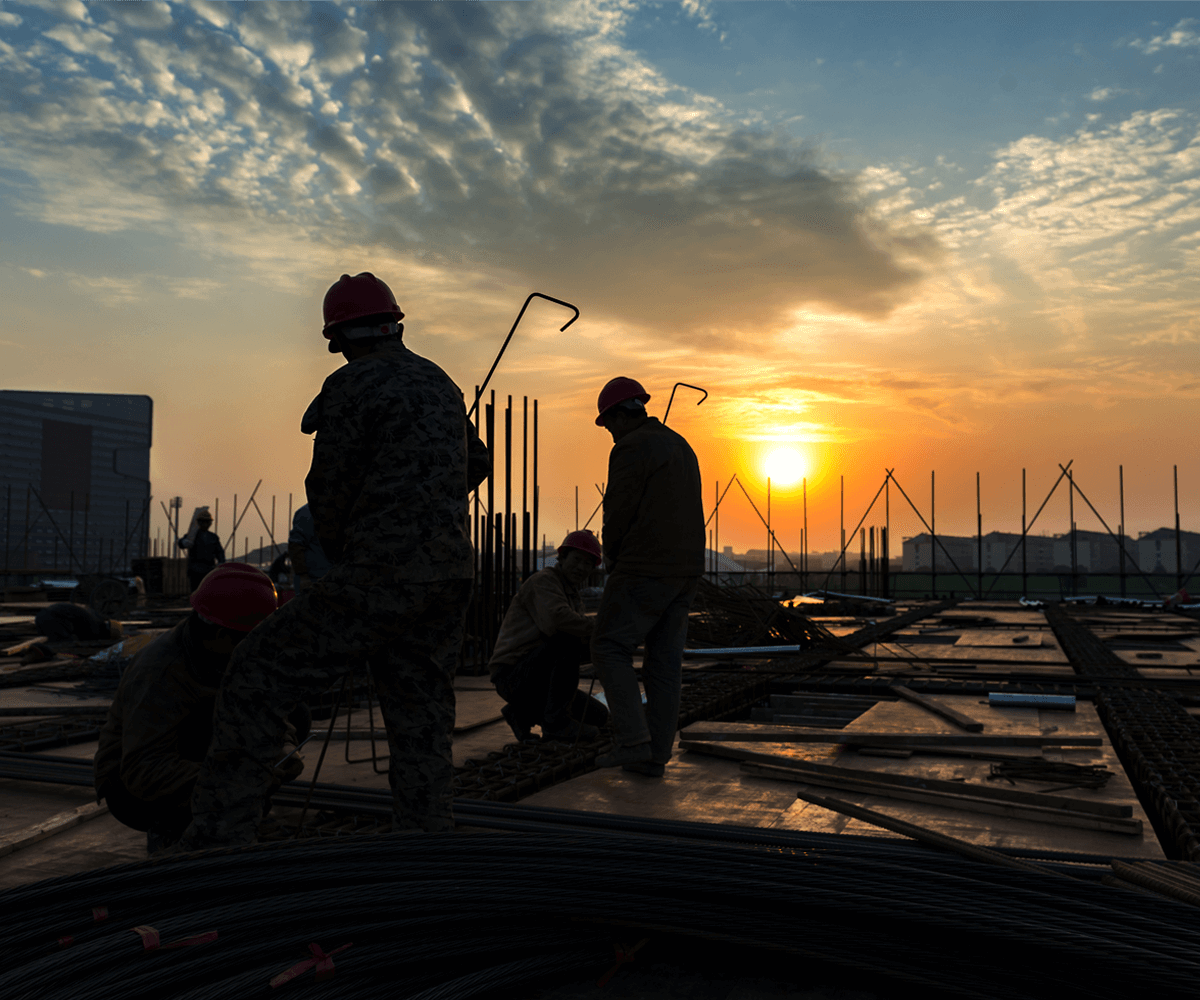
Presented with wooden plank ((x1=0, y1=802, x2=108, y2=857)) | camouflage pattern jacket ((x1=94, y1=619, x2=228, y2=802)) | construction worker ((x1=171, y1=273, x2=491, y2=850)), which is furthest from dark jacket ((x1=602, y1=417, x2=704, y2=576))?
wooden plank ((x1=0, y1=802, x2=108, y2=857))

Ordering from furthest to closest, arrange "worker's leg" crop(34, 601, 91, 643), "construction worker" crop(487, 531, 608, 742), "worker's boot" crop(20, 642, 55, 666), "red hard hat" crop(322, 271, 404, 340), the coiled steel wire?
"worker's leg" crop(34, 601, 91, 643) → "worker's boot" crop(20, 642, 55, 666) → "construction worker" crop(487, 531, 608, 742) → "red hard hat" crop(322, 271, 404, 340) → the coiled steel wire

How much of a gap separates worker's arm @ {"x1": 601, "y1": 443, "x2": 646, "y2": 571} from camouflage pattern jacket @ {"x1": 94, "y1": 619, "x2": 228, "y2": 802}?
184cm

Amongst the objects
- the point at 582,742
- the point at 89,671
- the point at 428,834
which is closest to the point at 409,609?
the point at 428,834

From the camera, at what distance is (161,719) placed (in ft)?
9.26

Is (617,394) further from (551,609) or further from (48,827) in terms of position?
(48,827)

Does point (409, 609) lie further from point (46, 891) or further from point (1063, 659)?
point (1063, 659)

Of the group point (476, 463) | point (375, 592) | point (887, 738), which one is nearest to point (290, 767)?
point (375, 592)

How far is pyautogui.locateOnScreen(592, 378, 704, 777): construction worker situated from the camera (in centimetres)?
407

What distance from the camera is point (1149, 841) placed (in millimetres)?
3064

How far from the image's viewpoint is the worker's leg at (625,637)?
404 centimetres

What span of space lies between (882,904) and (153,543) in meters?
53.2

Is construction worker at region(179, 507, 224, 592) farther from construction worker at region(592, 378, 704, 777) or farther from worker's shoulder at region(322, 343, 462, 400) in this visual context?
worker's shoulder at region(322, 343, 462, 400)

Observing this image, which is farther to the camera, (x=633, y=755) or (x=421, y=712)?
(x=633, y=755)

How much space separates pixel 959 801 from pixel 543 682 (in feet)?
7.03
